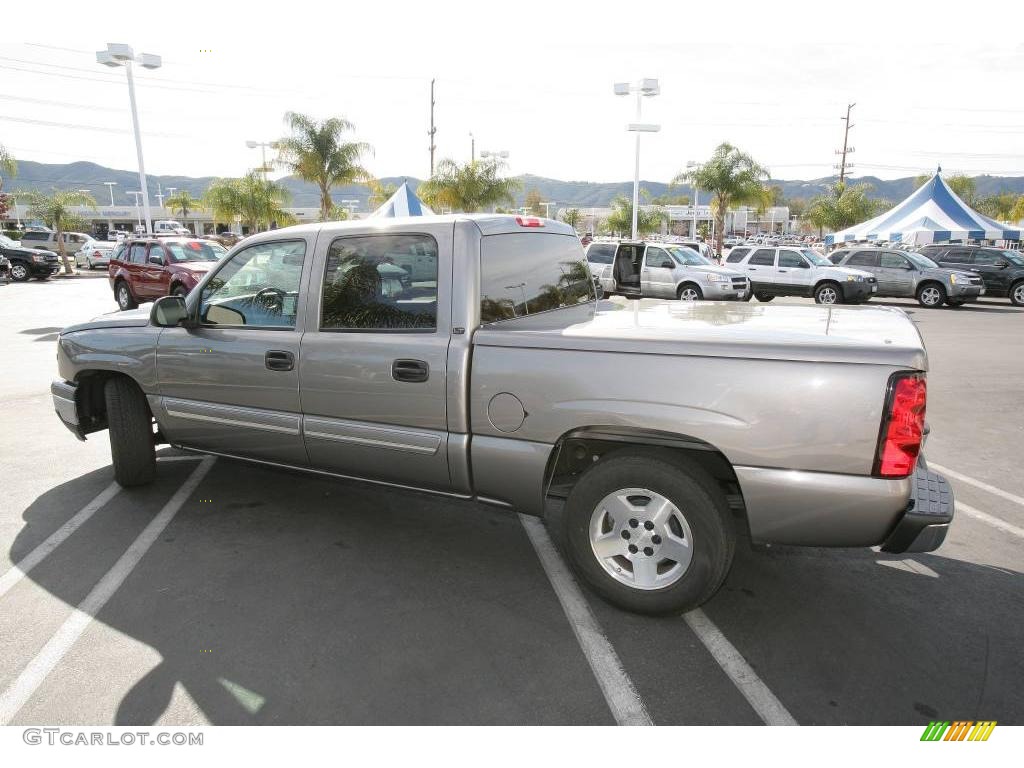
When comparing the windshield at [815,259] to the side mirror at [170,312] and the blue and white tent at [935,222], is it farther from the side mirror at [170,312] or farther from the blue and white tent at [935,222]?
the side mirror at [170,312]

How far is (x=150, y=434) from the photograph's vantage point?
4.58 metres

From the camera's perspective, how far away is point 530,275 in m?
3.79

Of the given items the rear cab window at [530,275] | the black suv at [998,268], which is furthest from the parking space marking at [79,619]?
the black suv at [998,268]

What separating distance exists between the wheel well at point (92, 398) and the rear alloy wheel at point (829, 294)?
17350 millimetres

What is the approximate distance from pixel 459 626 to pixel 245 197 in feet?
139

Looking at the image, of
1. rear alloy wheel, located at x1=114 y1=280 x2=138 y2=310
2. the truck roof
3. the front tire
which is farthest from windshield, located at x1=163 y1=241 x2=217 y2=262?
the front tire

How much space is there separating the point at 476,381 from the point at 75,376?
126 inches

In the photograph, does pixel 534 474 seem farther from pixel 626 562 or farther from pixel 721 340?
pixel 721 340

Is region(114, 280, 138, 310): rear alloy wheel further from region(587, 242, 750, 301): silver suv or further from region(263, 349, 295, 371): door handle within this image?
region(263, 349, 295, 371): door handle

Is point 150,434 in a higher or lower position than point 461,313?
lower

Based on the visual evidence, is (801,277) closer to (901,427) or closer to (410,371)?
(901,427)

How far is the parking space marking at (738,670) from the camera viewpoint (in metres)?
2.49

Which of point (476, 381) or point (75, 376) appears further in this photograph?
point (75, 376)
